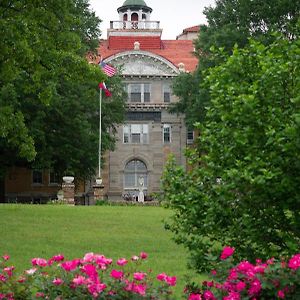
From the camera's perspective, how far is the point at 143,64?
52.5 m

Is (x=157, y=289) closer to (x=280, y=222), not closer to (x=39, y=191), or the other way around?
(x=280, y=222)

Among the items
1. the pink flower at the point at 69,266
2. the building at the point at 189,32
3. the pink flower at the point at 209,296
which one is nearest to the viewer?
the pink flower at the point at 69,266

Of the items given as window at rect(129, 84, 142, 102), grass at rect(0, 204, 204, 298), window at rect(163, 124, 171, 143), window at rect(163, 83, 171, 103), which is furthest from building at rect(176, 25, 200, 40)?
grass at rect(0, 204, 204, 298)

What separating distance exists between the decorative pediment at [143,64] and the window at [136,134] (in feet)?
13.9

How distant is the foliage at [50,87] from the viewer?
18.0 metres

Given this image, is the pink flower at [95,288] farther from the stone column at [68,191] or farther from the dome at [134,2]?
the dome at [134,2]

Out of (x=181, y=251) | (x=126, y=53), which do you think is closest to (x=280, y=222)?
(x=181, y=251)

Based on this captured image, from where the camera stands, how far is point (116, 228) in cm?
1820

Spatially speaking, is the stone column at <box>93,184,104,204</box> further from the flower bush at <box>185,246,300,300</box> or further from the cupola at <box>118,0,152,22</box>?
the cupola at <box>118,0,152,22</box>

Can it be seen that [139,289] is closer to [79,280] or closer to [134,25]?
[79,280]

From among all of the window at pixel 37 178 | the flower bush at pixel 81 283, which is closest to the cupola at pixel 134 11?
the window at pixel 37 178

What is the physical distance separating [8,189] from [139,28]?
19.8 metres

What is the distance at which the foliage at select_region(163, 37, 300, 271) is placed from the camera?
25.9ft

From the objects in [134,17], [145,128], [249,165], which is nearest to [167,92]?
[145,128]
